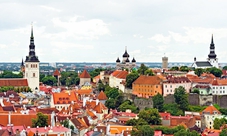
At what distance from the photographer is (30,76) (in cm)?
10844

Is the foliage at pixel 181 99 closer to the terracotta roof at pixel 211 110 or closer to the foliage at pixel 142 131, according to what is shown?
the terracotta roof at pixel 211 110

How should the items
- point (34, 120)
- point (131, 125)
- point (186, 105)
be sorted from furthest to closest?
point (186, 105), point (131, 125), point (34, 120)

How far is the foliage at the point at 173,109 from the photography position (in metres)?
71.4

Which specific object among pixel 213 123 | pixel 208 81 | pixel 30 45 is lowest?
pixel 213 123

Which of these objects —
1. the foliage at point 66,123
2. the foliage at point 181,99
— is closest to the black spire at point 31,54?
the foliage at point 181,99

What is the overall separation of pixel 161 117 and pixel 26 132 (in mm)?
21336

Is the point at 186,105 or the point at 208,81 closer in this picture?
the point at 186,105

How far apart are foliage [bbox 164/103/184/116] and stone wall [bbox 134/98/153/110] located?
233 centimetres

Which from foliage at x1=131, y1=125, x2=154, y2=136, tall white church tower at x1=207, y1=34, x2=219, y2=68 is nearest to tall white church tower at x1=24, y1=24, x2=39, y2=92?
tall white church tower at x1=207, y1=34, x2=219, y2=68

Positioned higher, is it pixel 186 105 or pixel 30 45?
pixel 30 45

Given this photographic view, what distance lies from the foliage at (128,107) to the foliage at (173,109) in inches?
174

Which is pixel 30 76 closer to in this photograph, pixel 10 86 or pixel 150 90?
pixel 10 86

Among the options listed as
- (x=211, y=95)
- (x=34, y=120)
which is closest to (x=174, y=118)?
(x=211, y=95)

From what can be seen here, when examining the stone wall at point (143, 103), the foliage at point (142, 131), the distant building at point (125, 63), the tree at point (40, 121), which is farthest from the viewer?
the distant building at point (125, 63)
